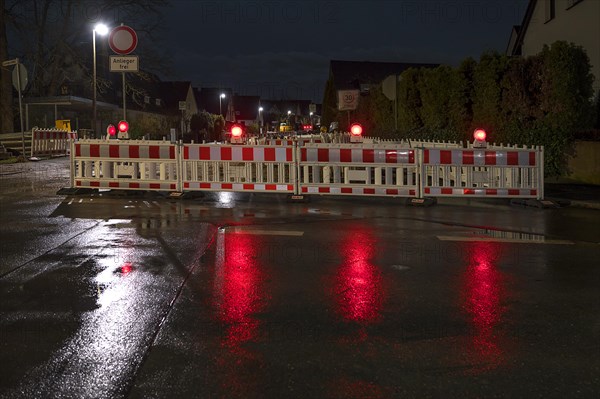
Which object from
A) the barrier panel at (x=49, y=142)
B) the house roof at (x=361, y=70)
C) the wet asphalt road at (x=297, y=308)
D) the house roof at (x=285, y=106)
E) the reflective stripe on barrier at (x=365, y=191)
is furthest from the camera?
the house roof at (x=285, y=106)

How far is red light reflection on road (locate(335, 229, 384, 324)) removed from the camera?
595 cm

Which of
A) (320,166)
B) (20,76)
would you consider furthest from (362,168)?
(20,76)

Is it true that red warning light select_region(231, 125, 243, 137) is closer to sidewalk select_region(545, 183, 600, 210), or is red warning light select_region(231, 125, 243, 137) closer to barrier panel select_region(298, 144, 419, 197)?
barrier panel select_region(298, 144, 419, 197)

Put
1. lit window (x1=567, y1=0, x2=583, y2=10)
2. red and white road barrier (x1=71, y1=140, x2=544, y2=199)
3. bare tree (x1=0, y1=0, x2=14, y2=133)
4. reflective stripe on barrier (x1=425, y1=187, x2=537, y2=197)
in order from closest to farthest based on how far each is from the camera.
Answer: reflective stripe on barrier (x1=425, y1=187, x2=537, y2=197)
red and white road barrier (x1=71, y1=140, x2=544, y2=199)
lit window (x1=567, y1=0, x2=583, y2=10)
bare tree (x1=0, y1=0, x2=14, y2=133)

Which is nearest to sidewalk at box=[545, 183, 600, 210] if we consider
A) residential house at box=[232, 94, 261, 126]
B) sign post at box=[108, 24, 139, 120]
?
sign post at box=[108, 24, 139, 120]

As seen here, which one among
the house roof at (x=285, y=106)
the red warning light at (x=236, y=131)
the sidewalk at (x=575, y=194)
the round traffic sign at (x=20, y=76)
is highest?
the house roof at (x=285, y=106)

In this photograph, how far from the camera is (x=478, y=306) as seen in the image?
20.3 ft

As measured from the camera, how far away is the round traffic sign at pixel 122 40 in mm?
17453

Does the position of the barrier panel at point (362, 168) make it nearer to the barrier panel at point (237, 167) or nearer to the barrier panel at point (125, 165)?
the barrier panel at point (237, 167)

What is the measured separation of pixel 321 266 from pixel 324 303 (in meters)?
1.67

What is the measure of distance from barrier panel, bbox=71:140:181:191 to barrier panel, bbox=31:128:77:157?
54.8 feet

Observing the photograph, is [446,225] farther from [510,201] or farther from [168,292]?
[168,292]

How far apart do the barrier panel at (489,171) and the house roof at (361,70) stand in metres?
71.6

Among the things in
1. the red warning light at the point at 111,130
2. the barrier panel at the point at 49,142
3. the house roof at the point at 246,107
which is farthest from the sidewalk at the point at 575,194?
the house roof at the point at 246,107
